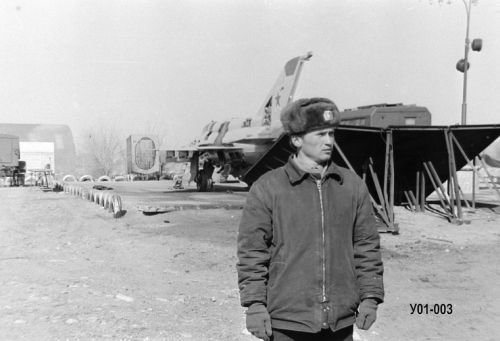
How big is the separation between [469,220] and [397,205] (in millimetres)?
3133

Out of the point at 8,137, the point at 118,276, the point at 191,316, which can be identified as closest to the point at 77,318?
the point at 191,316

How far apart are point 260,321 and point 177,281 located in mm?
5025

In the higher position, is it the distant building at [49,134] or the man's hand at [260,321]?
the distant building at [49,134]

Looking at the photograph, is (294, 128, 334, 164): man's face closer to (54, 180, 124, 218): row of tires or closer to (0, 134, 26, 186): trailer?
(54, 180, 124, 218): row of tires

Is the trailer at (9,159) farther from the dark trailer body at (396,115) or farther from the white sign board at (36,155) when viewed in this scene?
the dark trailer body at (396,115)

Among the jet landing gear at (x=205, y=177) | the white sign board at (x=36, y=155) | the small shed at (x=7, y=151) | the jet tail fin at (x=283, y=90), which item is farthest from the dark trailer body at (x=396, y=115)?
the white sign board at (x=36, y=155)

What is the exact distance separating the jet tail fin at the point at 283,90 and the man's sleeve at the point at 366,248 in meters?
19.7

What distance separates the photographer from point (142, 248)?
1020 centimetres

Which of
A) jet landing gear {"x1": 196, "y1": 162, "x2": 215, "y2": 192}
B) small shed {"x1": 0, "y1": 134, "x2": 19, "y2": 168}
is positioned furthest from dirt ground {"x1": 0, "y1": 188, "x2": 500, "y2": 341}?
small shed {"x1": 0, "y1": 134, "x2": 19, "y2": 168}

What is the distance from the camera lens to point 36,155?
5956 centimetres

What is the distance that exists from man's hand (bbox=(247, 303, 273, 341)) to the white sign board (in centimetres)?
5954

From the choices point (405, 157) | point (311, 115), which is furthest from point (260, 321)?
point (405, 157)

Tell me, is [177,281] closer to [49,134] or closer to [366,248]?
[366,248]

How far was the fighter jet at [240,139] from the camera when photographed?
22.9 meters
